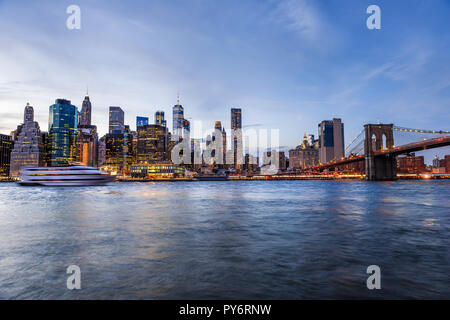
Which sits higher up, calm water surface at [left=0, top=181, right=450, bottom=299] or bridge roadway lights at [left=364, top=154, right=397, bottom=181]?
bridge roadway lights at [left=364, top=154, right=397, bottom=181]

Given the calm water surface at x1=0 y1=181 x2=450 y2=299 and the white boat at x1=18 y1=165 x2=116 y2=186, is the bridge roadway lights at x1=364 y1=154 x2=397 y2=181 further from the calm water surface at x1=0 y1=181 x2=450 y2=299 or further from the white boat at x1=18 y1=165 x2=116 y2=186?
the calm water surface at x1=0 y1=181 x2=450 y2=299

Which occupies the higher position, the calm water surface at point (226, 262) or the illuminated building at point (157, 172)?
the illuminated building at point (157, 172)

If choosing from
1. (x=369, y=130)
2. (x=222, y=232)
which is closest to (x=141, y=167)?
(x=369, y=130)

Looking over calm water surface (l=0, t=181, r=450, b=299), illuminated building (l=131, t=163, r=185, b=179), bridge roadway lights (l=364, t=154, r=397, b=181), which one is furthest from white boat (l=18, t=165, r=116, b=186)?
illuminated building (l=131, t=163, r=185, b=179)

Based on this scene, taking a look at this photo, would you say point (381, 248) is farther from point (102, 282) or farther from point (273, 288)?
point (102, 282)

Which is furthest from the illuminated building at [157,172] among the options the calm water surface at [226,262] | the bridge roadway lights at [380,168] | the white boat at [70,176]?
the calm water surface at [226,262]

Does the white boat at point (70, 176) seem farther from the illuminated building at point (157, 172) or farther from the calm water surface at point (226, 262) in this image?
the illuminated building at point (157, 172)

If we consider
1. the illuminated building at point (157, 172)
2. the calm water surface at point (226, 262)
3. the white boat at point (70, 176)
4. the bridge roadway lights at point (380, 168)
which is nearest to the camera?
the calm water surface at point (226, 262)

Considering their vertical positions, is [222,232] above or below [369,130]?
below

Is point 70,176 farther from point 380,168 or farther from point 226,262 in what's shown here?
point 380,168

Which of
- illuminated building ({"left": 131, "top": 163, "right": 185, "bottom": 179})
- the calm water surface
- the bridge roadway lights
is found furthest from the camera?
→ illuminated building ({"left": 131, "top": 163, "right": 185, "bottom": 179})

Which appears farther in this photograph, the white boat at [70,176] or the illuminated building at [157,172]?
the illuminated building at [157,172]
